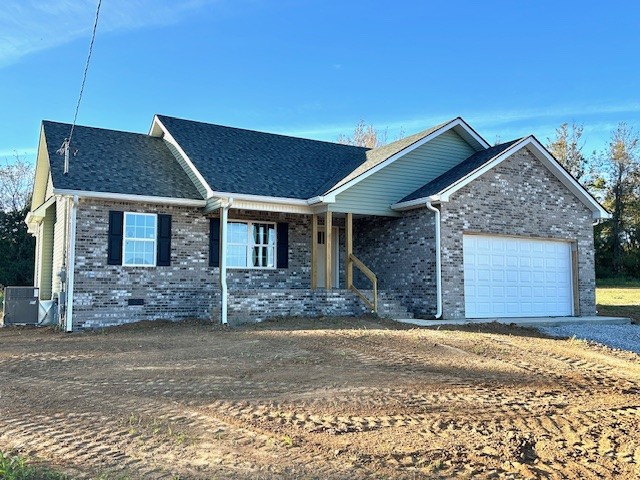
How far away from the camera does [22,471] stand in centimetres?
414

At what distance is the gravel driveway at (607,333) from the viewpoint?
1223cm

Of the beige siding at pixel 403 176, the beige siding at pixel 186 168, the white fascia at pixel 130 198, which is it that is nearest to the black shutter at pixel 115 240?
the white fascia at pixel 130 198

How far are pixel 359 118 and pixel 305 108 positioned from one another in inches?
492

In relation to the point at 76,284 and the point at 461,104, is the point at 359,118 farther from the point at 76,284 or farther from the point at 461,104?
the point at 76,284

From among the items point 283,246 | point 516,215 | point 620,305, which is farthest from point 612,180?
point 283,246

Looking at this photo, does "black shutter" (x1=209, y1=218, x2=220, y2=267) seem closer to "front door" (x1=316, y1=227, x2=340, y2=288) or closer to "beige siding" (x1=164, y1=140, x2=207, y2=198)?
"beige siding" (x1=164, y1=140, x2=207, y2=198)

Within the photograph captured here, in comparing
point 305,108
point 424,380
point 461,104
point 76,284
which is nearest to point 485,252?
point 424,380

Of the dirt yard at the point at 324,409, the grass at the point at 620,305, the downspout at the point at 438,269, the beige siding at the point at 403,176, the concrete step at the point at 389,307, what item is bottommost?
the dirt yard at the point at 324,409

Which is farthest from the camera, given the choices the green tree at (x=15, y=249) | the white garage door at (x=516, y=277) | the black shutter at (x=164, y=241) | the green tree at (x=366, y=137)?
the green tree at (x=366, y=137)

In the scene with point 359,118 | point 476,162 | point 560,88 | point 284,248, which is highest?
point 359,118

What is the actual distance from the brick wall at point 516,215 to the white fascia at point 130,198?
6879mm

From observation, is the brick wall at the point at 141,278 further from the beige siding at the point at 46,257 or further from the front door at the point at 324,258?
the beige siding at the point at 46,257

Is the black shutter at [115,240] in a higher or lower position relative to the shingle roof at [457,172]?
lower

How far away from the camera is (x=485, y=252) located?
1599 centimetres
